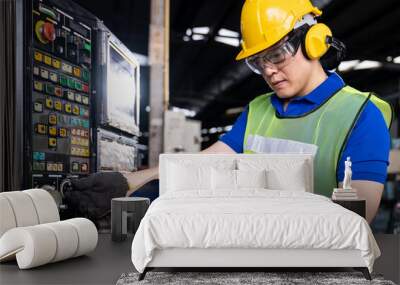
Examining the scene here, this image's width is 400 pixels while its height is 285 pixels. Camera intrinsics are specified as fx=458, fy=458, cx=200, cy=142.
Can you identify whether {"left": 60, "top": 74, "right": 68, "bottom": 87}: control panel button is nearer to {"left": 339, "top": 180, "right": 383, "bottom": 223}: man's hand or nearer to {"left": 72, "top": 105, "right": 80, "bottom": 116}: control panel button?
{"left": 72, "top": 105, "right": 80, "bottom": 116}: control panel button

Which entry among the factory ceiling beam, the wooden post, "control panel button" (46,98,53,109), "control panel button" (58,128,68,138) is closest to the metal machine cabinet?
the wooden post

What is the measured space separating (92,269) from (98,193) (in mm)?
1317

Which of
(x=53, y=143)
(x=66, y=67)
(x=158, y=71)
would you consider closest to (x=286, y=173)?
(x=158, y=71)

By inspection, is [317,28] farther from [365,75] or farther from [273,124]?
[365,75]

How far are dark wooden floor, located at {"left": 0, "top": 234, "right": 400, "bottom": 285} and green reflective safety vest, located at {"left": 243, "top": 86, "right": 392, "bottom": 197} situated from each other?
72 cm

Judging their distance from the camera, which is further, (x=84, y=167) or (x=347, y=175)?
(x=84, y=167)

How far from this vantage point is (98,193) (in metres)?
4.09

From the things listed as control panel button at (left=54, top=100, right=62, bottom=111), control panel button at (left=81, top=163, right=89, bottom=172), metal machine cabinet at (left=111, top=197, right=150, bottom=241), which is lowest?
metal machine cabinet at (left=111, top=197, right=150, bottom=241)

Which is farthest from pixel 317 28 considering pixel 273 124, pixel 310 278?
pixel 310 278

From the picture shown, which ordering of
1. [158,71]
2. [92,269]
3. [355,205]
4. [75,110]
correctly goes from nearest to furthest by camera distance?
[92,269]
[355,205]
[75,110]
[158,71]

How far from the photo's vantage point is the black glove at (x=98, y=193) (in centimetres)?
402

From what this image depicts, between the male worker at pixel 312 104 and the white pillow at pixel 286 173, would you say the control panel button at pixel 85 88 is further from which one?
the white pillow at pixel 286 173

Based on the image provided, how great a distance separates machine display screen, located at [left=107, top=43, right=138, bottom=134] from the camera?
4.05 metres

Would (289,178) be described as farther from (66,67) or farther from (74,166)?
(66,67)
